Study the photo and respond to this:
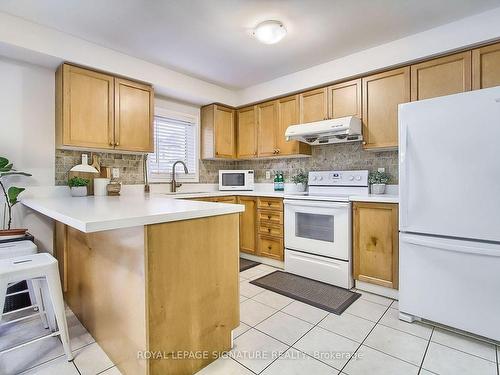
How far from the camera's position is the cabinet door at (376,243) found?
2.32 meters

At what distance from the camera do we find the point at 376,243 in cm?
243

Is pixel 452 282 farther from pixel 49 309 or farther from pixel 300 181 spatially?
pixel 49 309

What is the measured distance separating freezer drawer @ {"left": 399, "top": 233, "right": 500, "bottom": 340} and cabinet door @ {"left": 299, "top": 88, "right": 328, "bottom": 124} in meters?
1.70

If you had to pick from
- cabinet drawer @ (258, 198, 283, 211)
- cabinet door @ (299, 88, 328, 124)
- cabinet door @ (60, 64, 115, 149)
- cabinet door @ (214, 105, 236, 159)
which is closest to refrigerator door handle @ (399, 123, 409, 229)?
cabinet door @ (299, 88, 328, 124)

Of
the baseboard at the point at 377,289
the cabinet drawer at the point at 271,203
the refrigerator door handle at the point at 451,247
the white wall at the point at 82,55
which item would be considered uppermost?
the white wall at the point at 82,55

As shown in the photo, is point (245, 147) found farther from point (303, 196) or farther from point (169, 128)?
point (303, 196)

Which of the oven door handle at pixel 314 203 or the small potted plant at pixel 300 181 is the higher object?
the small potted plant at pixel 300 181

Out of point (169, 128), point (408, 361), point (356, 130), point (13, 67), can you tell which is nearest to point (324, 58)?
point (356, 130)

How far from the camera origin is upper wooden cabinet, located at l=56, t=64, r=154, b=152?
2.46 metres

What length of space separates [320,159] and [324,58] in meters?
1.19

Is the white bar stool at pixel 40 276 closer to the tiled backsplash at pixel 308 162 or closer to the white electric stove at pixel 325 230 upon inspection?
the tiled backsplash at pixel 308 162

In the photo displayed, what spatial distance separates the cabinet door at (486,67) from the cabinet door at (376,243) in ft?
3.98

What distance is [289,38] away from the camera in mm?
2471

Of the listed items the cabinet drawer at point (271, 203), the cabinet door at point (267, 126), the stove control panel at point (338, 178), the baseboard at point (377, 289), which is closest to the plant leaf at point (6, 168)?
the cabinet drawer at point (271, 203)
